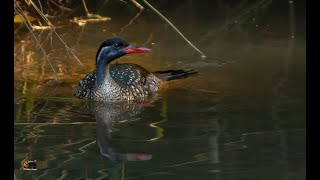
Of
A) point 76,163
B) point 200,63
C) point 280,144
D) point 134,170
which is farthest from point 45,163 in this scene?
point 200,63

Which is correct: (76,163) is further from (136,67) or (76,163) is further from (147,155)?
(136,67)

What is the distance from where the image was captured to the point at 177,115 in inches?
352

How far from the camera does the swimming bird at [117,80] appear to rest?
394 inches

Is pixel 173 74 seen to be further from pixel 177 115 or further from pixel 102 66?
pixel 177 115

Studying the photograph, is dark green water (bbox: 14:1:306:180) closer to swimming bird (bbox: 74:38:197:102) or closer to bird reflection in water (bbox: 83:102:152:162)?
bird reflection in water (bbox: 83:102:152:162)

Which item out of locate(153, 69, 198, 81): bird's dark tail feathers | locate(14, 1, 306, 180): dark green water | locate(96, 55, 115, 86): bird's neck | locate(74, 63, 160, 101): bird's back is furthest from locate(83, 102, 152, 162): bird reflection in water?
locate(153, 69, 198, 81): bird's dark tail feathers

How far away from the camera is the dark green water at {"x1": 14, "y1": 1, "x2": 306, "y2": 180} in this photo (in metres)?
7.27

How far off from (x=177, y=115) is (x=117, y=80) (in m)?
1.67

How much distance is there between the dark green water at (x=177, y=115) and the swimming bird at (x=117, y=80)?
206 millimetres

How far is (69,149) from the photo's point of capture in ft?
25.4

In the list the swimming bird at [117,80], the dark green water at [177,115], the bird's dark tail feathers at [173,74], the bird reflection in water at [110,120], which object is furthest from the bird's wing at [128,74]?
the bird reflection in water at [110,120]

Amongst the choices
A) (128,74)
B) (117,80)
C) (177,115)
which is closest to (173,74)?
(128,74)

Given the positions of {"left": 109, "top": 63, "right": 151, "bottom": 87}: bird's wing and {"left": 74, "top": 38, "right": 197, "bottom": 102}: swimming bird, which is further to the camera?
{"left": 109, "top": 63, "right": 151, "bottom": 87}: bird's wing

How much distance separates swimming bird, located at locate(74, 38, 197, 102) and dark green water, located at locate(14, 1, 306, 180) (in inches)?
8.1
